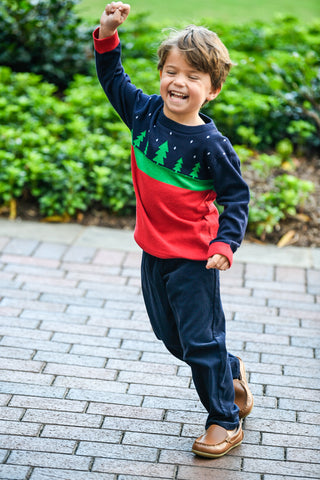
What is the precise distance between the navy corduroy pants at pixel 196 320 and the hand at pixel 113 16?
869 mm

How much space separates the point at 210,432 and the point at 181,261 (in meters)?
0.71

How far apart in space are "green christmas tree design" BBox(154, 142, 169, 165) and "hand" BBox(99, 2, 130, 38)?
1.58 ft

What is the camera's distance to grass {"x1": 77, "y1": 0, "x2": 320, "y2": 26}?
12.3 m

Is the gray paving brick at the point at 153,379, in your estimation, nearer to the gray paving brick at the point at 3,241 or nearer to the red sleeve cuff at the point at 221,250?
the red sleeve cuff at the point at 221,250

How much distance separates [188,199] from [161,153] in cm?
20

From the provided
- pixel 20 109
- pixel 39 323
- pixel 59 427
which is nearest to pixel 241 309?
pixel 39 323

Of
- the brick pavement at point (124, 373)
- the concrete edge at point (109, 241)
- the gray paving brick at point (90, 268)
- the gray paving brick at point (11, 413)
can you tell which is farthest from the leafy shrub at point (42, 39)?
the gray paving brick at point (11, 413)

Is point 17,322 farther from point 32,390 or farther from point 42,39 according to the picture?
point 42,39

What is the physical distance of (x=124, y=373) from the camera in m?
3.20

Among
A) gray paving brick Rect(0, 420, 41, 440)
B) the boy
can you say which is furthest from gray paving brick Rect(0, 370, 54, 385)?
the boy

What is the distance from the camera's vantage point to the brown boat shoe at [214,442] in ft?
8.51

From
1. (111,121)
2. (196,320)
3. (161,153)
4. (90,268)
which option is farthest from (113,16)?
(111,121)

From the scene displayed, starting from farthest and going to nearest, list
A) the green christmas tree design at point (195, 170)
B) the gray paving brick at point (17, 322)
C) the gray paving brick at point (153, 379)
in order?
the gray paving brick at point (17, 322) → the gray paving brick at point (153, 379) → the green christmas tree design at point (195, 170)

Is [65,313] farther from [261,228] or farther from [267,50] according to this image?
[267,50]
